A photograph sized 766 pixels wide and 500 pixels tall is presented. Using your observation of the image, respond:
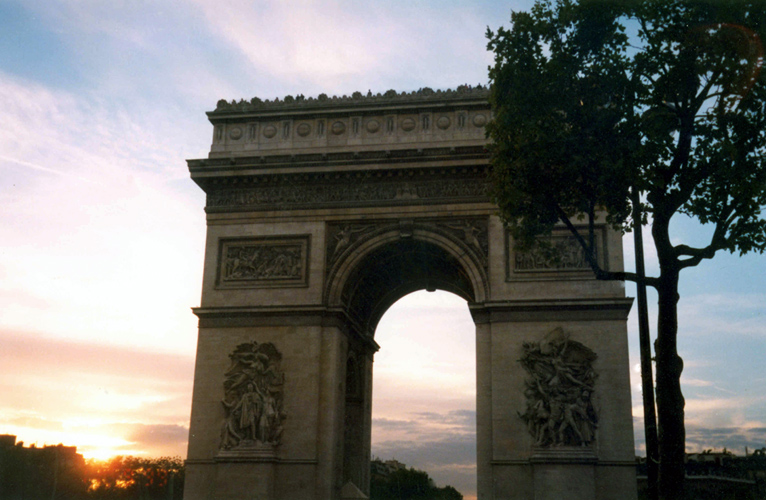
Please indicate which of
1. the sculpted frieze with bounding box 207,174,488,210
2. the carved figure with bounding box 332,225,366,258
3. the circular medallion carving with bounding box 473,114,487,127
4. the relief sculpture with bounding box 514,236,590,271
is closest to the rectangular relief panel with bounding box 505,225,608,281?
the relief sculpture with bounding box 514,236,590,271

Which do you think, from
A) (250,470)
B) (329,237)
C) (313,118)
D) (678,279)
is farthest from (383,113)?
(678,279)

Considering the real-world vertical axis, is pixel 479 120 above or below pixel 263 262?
above

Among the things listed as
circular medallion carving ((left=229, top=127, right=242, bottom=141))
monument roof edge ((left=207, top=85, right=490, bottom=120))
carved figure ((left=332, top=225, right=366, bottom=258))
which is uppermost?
monument roof edge ((left=207, top=85, right=490, bottom=120))

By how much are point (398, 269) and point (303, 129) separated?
6.47 metres

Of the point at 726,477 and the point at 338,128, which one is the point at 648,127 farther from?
the point at 726,477

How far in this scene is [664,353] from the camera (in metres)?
16.3

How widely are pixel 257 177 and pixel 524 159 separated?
44.6 ft

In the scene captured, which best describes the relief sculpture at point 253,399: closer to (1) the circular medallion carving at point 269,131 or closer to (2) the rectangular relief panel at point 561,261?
(1) the circular medallion carving at point 269,131

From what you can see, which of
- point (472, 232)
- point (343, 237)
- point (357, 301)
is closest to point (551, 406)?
point (472, 232)

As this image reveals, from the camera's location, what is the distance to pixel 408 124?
1199 inches

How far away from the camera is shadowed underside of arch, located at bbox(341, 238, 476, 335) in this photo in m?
29.8

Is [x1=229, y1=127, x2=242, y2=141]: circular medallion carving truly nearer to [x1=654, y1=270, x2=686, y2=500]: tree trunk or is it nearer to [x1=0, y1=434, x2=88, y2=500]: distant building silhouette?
[x1=654, y1=270, x2=686, y2=500]: tree trunk

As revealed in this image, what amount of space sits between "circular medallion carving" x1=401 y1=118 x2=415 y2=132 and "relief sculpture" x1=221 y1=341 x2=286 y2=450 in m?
9.04

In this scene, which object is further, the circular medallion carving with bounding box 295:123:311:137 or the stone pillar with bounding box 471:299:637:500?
the circular medallion carving with bounding box 295:123:311:137
